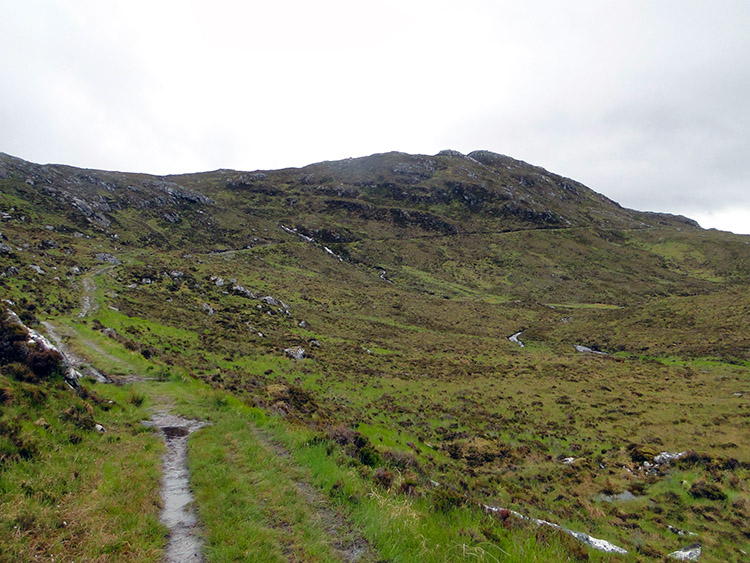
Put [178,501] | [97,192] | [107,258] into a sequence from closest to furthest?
[178,501]
[107,258]
[97,192]

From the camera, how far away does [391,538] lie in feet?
20.2

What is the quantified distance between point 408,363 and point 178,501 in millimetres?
31498

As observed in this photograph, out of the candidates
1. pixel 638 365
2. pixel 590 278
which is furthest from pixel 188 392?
pixel 590 278

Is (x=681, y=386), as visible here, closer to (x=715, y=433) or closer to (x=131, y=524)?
(x=715, y=433)

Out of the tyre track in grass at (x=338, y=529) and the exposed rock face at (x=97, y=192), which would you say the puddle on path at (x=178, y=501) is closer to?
the tyre track in grass at (x=338, y=529)

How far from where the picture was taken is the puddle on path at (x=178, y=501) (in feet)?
18.5

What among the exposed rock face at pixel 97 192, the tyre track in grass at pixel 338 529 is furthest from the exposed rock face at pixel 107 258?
the tyre track in grass at pixel 338 529

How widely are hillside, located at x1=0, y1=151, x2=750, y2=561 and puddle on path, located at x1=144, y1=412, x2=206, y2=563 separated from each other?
1.09ft

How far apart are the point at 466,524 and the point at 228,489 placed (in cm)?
515

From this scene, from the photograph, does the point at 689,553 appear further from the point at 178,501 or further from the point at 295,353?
the point at 295,353

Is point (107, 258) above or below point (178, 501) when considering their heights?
above

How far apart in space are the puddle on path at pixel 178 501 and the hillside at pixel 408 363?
1.09 feet

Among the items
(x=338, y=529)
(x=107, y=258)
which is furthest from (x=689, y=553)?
(x=107, y=258)

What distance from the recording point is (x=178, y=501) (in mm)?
7262
